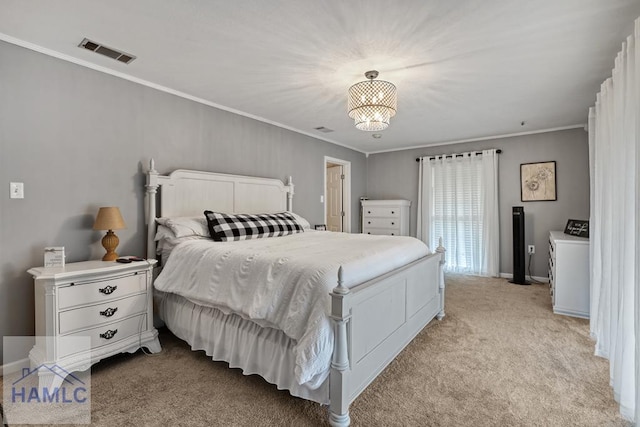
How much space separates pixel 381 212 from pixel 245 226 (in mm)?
3288

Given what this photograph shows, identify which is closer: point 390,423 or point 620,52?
point 390,423

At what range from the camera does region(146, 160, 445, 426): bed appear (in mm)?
1575

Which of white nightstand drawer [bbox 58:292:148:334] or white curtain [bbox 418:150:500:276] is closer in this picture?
white nightstand drawer [bbox 58:292:148:334]

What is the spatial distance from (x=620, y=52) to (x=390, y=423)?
9.47ft

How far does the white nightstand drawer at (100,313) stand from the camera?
6.38 feet

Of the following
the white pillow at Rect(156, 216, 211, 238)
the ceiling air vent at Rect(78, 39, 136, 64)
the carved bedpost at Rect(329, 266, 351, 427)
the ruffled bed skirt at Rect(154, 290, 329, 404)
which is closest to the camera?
the carved bedpost at Rect(329, 266, 351, 427)

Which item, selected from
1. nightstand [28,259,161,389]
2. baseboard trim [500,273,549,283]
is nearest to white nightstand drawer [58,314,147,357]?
nightstand [28,259,161,389]

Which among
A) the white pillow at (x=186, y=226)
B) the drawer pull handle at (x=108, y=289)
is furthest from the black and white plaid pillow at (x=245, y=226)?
the drawer pull handle at (x=108, y=289)

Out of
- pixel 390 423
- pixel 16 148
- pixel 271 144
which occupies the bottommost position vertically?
pixel 390 423

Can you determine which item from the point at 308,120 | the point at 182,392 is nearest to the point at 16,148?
the point at 182,392

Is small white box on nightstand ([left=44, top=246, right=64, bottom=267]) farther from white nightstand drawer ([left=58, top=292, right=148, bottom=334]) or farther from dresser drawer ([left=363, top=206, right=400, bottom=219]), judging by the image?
dresser drawer ([left=363, top=206, right=400, bottom=219])

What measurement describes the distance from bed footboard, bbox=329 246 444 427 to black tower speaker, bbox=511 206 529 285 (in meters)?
2.33

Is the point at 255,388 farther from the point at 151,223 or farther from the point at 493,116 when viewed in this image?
the point at 493,116

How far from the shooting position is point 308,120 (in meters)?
4.02
